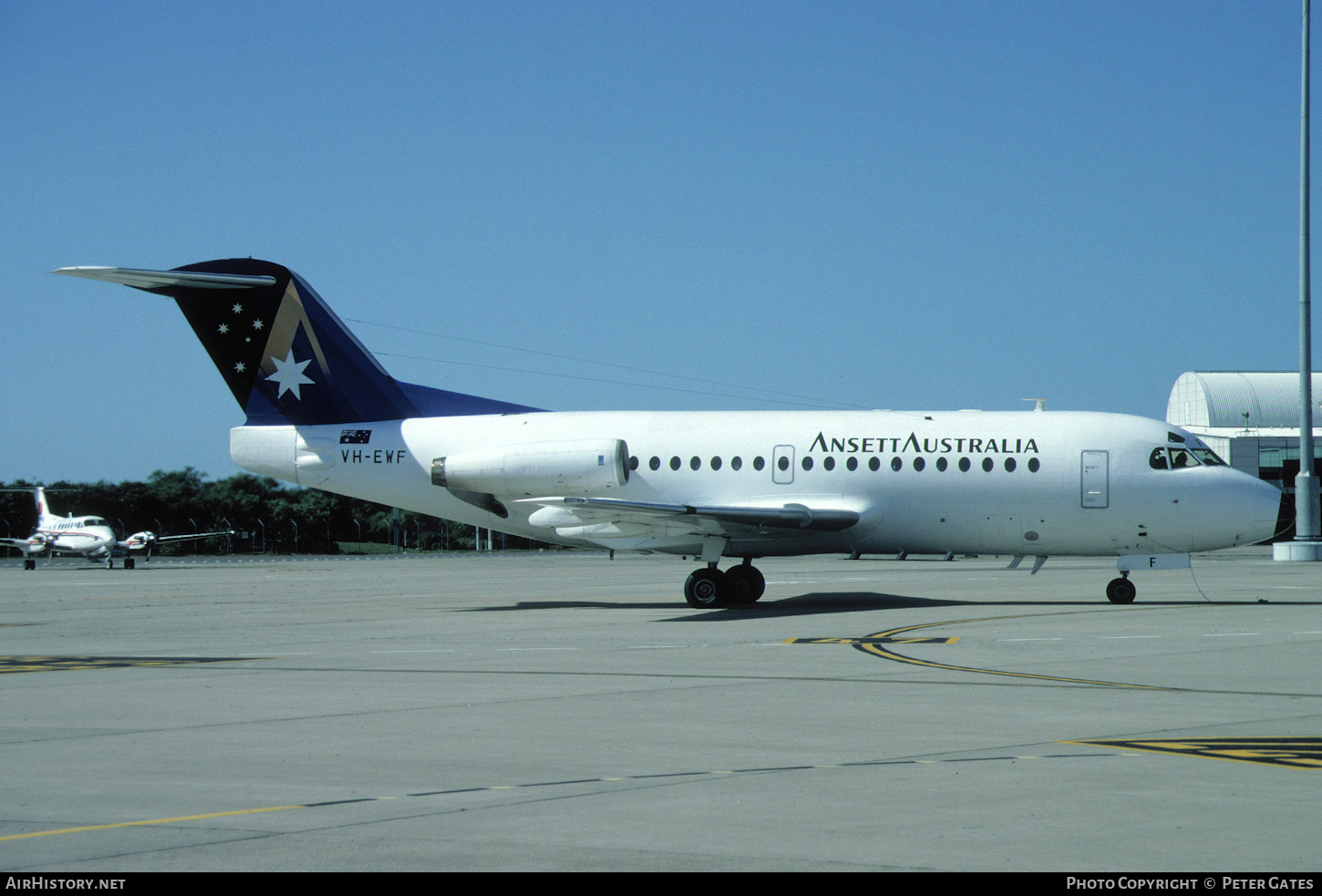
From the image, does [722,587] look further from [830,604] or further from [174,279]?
[174,279]

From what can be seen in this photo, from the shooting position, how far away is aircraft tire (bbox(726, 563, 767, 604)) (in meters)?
24.9

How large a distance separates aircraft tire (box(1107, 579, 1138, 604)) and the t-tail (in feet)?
41.2

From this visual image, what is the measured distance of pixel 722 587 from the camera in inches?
965

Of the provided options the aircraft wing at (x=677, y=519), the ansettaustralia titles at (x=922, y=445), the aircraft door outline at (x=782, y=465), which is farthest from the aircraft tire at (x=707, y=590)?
the ansettaustralia titles at (x=922, y=445)

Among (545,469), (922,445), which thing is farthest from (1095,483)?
(545,469)

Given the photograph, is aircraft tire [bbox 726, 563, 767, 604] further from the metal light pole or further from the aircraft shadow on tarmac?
the metal light pole

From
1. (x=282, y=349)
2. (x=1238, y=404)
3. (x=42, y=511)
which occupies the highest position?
(x=1238, y=404)

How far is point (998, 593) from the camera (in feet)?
91.1

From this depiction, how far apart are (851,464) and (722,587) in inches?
140

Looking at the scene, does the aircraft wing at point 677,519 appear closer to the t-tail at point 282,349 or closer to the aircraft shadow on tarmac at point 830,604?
the aircraft shadow on tarmac at point 830,604

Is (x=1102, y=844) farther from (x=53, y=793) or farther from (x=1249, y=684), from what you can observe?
(x=1249, y=684)

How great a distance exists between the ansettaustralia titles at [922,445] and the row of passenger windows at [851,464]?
0.15 metres
